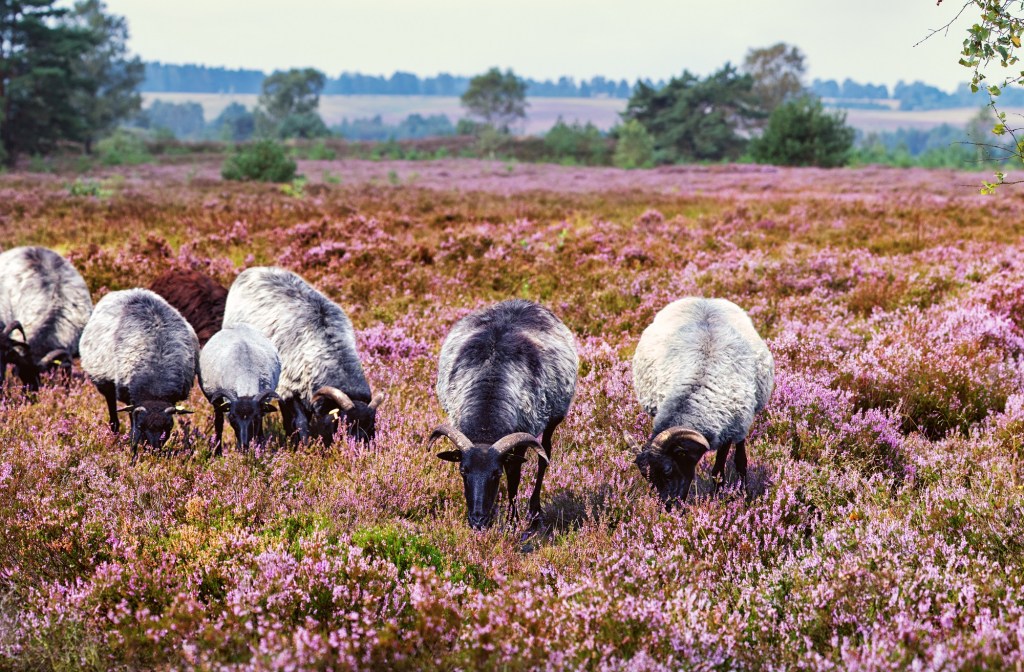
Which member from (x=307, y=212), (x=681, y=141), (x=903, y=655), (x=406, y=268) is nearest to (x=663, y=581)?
(x=903, y=655)

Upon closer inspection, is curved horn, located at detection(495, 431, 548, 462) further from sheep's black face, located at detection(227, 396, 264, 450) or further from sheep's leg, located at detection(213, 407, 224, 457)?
sheep's leg, located at detection(213, 407, 224, 457)

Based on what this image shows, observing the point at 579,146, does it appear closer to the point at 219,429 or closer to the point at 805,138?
the point at 805,138

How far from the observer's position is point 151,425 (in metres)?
5.87

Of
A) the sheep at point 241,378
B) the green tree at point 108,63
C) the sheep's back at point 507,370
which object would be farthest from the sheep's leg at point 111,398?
the green tree at point 108,63

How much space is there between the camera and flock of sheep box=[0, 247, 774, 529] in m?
4.97

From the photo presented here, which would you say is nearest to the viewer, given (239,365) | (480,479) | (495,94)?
(480,479)

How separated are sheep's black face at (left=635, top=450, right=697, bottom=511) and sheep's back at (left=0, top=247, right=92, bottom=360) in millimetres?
7048

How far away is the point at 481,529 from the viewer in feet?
15.1

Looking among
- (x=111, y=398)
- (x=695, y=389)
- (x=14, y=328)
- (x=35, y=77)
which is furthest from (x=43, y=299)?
(x=35, y=77)

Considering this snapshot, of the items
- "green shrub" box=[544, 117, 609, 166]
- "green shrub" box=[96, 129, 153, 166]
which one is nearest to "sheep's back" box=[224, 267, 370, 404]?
"green shrub" box=[96, 129, 153, 166]

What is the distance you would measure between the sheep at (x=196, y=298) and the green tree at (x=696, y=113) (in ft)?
191

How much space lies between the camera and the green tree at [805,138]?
45500 mm

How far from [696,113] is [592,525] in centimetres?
6830

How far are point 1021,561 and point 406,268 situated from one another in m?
10.3
